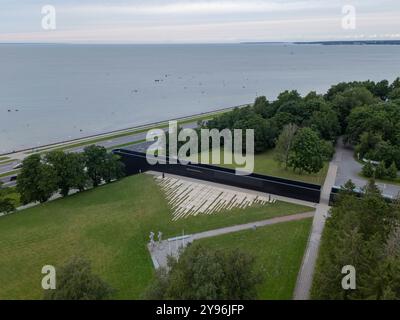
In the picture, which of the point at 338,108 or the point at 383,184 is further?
the point at 338,108

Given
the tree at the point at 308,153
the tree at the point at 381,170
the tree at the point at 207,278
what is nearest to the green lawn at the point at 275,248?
the tree at the point at 207,278

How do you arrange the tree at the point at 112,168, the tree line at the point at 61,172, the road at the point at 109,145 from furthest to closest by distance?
the road at the point at 109,145
the tree at the point at 112,168
the tree line at the point at 61,172

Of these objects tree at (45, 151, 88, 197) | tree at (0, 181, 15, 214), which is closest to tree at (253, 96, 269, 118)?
tree at (45, 151, 88, 197)

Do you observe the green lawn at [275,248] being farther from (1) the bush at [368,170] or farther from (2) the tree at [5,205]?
(2) the tree at [5,205]

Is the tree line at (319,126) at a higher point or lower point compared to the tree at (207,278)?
higher

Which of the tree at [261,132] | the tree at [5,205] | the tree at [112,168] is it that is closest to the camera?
the tree at [5,205]
